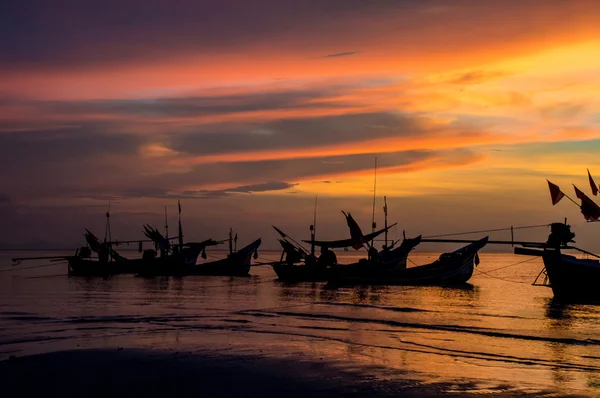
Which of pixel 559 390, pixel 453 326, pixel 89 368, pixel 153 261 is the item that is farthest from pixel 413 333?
pixel 153 261

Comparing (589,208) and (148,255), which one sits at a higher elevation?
(589,208)

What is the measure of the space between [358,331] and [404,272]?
109ft

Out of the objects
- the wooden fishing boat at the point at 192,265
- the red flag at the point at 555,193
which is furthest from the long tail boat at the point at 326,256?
the red flag at the point at 555,193

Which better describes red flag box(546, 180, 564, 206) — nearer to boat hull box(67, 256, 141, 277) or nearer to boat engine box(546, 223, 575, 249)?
boat engine box(546, 223, 575, 249)

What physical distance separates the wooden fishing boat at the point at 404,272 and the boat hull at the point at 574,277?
1560 centimetres

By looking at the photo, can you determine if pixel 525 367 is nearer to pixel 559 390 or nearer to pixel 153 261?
pixel 559 390

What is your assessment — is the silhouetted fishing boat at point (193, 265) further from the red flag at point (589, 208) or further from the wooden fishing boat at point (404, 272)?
the red flag at point (589, 208)

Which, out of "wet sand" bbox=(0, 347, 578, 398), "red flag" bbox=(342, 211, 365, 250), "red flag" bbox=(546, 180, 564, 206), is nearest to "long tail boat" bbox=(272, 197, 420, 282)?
"red flag" bbox=(342, 211, 365, 250)

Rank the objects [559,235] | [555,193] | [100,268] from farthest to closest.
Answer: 1. [100,268]
2. [559,235]
3. [555,193]

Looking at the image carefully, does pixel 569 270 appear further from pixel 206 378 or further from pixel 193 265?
pixel 193 265

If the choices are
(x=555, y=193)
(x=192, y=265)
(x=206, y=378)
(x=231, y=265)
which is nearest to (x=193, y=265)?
(x=192, y=265)

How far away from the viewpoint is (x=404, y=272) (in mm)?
58344

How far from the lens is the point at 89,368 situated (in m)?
16.2

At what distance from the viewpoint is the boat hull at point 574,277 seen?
1617 inches
